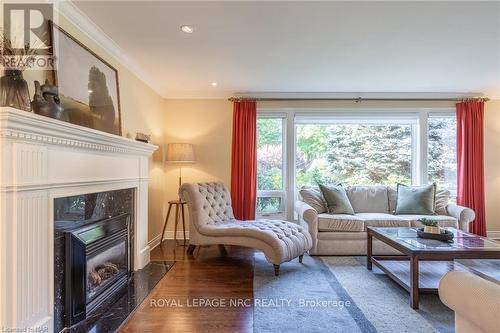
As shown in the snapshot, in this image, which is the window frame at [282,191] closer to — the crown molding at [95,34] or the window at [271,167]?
the window at [271,167]

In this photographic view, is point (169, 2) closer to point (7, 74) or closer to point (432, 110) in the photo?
point (7, 74)

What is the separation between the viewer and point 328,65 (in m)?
3.16

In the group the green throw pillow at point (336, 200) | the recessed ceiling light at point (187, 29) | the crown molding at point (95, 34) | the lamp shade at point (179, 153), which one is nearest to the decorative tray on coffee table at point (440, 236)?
the green throw pillow at point (336, 200)

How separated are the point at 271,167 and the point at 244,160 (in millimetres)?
505

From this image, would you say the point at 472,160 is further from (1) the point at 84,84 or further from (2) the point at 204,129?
(1) the point at 84,84

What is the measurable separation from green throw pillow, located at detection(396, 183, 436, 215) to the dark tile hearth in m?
3.21

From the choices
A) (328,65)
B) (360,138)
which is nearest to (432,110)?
(360,138)

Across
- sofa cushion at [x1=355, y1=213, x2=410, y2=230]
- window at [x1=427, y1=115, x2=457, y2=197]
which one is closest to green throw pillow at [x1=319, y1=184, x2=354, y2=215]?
sofa cushion at [x1=355, y1=213, x2=410, y2=230]

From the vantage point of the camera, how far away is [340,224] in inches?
137

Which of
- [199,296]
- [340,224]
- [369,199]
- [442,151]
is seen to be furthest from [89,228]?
[442,151]

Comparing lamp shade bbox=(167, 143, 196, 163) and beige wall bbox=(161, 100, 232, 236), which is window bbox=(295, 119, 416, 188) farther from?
Answer: lamp shade bbox=(167, 143, 196, 163)

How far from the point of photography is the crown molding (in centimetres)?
200

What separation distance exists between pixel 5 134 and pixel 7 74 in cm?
37

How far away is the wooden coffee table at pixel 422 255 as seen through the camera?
2209mm
